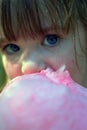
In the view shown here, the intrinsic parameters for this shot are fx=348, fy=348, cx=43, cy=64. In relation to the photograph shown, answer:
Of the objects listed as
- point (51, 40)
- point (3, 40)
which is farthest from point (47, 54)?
point (3, 40)

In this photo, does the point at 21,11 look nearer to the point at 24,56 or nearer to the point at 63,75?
the point at 24,56

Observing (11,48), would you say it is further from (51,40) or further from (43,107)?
(43,107)

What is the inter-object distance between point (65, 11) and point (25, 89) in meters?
0.43

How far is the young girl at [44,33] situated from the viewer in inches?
44.6

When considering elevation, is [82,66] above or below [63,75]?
below

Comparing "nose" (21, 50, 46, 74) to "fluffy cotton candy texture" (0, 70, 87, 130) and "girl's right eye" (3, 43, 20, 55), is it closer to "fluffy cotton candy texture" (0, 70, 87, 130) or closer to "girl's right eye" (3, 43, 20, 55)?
"girl's right eye" (3, 43, 20, 55)

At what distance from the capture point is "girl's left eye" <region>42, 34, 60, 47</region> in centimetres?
115

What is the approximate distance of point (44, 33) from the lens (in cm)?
113

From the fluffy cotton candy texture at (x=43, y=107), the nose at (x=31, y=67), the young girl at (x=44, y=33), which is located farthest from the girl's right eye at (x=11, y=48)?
the fluffy cotton candy texture at (x=43, y=107)

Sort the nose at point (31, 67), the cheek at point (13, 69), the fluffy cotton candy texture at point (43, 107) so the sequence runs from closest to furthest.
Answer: the fluffy cotton candy texture at point (43, 107) → the nose at point (31, 67) → the cheek at point (13, 69)

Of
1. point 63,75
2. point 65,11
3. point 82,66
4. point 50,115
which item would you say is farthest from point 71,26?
point 50,115

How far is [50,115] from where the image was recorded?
0.78 meters

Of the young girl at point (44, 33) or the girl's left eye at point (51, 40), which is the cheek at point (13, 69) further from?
the girl's left eye at point (51, 40)

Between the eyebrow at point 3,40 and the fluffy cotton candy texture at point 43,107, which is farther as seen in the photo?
the eyebrow at point 3,40
